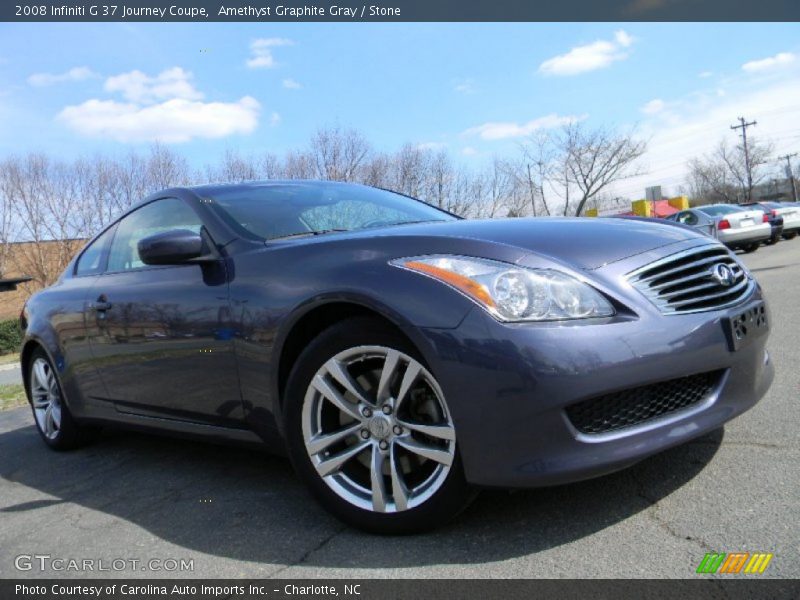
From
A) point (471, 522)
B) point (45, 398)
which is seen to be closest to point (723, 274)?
point (471, 522)

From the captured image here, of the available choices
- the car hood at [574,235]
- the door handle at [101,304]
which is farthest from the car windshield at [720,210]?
the door handle at [101,304]

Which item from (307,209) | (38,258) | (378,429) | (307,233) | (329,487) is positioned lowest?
(329,487)

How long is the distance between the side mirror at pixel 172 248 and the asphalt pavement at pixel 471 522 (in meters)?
1.12

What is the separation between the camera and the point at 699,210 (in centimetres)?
1778

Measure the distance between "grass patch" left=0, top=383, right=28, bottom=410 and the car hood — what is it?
6.02m

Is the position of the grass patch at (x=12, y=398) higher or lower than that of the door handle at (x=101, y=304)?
lower

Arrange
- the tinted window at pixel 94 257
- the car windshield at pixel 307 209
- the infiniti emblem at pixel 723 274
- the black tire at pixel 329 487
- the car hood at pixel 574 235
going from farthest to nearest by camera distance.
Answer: the tinted window at pixel 94 257
the car windshield at pixel 307 209
the infiniti emblem at pixel 723 274
the car hood at pixel 574 235
the black tire at pixel 329 487

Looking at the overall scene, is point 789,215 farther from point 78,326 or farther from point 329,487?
point 329,487

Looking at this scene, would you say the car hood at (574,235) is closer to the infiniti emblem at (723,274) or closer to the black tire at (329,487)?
the infiniti emblem at (723,274)

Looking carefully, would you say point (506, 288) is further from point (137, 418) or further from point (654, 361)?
point (137, 418)

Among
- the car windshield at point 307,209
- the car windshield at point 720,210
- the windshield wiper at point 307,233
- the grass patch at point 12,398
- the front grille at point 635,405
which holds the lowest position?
the grass patch at point 12,398

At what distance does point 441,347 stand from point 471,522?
28.5 inches

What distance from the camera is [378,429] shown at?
244 centimetres

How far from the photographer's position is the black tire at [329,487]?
2.30 m
